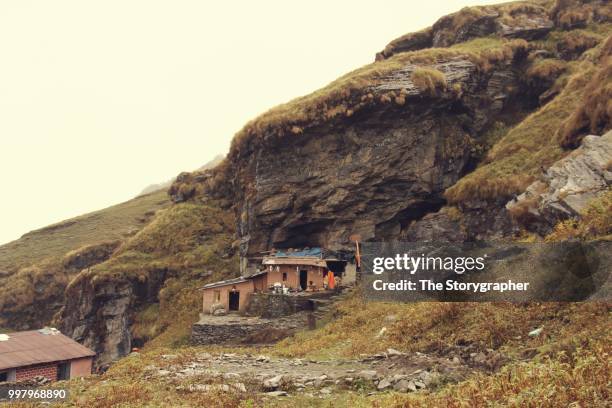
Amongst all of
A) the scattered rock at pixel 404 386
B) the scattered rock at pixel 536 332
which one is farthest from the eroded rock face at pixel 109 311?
the scattered rock at pixel 536 332

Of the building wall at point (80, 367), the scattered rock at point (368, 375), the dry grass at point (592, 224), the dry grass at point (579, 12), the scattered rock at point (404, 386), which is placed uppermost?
the dry grass at point (579, 12)

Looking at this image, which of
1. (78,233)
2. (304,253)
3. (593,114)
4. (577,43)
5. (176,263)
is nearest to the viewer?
(593,114)

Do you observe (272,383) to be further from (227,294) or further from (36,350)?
(227,294)

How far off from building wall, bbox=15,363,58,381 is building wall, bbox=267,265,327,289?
14.8 m

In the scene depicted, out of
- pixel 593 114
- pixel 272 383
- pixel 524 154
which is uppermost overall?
pixel 593 114

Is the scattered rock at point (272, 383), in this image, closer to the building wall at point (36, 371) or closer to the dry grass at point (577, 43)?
the building wall at point (36, 371)

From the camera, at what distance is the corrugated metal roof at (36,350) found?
26.8 metres

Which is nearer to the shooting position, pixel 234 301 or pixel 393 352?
Result: pixel 393 352

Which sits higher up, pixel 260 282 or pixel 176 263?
pixel 176 263

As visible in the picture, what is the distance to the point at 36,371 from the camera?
28.0m

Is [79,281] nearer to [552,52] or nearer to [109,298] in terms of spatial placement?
[109,298]

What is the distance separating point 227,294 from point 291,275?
5.13m

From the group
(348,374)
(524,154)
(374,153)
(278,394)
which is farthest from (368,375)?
(374,153)

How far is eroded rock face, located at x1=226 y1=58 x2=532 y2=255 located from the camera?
38.5 m
